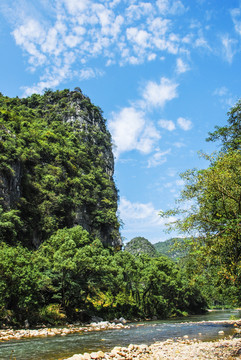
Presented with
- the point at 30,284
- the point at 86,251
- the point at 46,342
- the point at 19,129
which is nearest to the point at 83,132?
the point at 19,129

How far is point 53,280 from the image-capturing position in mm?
30344

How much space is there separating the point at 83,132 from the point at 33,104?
1197 inches

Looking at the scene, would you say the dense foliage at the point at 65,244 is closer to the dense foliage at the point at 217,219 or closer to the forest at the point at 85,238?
the forest at the point at 85,238

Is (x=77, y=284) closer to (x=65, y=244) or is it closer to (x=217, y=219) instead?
(x=65, y=244)

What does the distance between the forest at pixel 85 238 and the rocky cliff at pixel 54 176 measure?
0.21 meters

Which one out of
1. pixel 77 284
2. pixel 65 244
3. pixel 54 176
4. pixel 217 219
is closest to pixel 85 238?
pixel 65 244

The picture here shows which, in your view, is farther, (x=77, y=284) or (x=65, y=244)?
(x=65, y=244)

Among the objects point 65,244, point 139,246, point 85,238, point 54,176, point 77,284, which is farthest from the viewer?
point 139,246

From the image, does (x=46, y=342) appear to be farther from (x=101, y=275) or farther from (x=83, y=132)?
(x=83, y=132)

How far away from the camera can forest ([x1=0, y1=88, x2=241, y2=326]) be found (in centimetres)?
1157

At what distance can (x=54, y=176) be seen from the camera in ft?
169

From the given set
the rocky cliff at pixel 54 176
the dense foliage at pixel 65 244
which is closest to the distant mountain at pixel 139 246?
the rocky cliff at pixel 54 176

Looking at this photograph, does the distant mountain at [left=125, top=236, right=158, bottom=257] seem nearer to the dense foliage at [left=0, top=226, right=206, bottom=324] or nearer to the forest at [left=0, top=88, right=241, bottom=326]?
the forest at [left=0, top=88, right=241, bottom=326]

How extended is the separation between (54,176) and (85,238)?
18.7m
